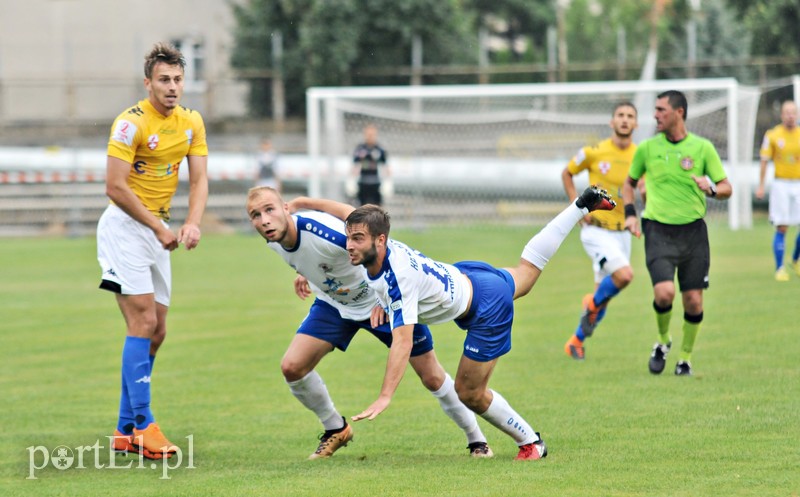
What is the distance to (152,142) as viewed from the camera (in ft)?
25.1

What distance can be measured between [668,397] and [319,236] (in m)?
3.32

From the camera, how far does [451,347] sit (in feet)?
39.7

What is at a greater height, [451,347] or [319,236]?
[319,236]

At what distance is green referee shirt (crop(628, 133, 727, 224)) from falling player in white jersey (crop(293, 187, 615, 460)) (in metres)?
2.60

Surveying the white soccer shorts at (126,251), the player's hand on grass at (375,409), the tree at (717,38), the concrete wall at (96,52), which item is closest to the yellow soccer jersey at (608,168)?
the white soccer shorts at (126,251)

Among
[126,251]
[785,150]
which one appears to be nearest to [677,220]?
[126,251]

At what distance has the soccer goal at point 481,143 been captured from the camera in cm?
2853

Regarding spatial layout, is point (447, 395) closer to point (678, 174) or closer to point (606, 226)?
point (678, 174)

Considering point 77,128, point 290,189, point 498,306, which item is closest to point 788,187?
point 498,306

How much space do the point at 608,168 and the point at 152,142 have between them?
18.0 ft

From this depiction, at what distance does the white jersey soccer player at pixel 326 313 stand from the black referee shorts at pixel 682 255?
3.22 meters

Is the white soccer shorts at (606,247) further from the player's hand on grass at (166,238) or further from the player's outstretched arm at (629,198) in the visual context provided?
the player's hand on grass at (166,238)

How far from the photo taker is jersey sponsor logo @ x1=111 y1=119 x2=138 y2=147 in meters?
7.51

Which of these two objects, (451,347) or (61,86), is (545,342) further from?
(61,86)
